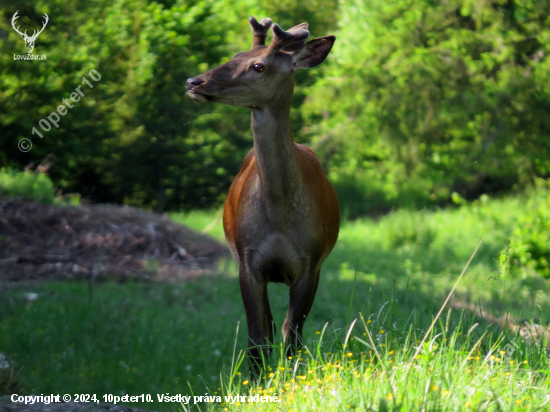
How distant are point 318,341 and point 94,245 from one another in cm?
751

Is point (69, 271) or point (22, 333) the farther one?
point (69, 271)

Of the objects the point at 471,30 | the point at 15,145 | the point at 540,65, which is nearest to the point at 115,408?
the point at 15,145

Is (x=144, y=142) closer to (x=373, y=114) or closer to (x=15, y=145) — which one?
(x=15, y=145)

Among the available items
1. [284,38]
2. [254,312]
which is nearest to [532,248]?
[254,312]

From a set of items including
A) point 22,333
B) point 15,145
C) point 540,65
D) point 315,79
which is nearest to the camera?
point 22,333

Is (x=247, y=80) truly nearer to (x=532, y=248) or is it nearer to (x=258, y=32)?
(x=258, y=32)

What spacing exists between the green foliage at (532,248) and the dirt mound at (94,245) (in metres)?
5.33

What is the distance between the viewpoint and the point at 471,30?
22438 mm

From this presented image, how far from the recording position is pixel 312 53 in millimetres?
4668

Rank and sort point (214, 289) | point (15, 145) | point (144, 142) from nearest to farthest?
point (214, 289)
point (15, 145)
point (144, 142)

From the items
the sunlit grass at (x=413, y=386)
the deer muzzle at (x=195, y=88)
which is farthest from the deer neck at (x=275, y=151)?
the sunlit grass at (x=413, y=386)

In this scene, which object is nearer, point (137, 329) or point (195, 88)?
point (195, 88)

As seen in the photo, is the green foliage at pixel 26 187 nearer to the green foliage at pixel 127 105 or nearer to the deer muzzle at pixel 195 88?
the green foliage at pixel 127 105

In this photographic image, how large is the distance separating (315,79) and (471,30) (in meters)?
5.84
